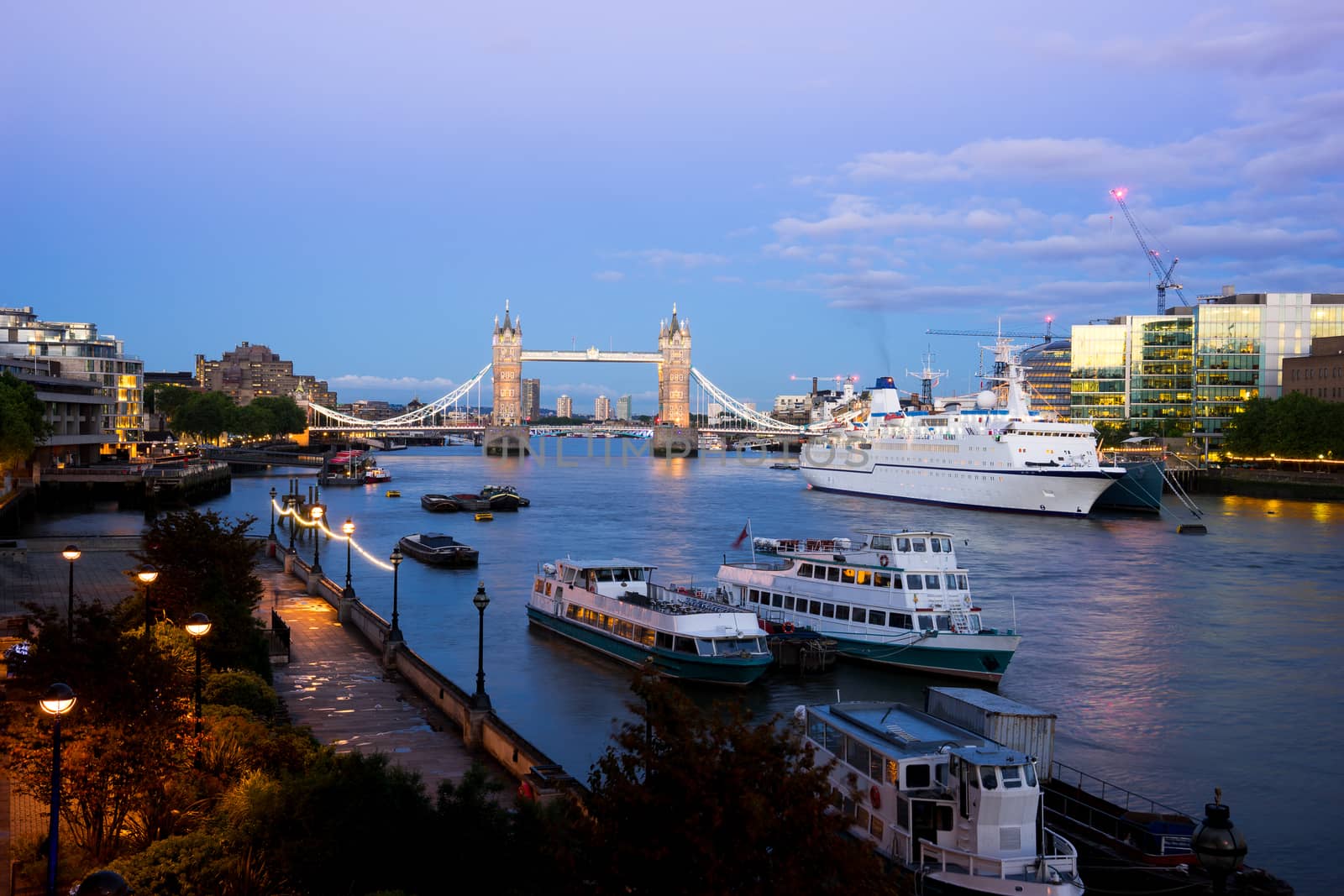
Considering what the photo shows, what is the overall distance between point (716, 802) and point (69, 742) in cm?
705

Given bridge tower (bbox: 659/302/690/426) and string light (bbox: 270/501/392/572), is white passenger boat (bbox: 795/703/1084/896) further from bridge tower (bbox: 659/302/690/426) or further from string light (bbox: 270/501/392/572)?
bridge tower (bbox: 659/302/690/426)

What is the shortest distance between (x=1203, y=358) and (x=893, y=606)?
95090 millimetres

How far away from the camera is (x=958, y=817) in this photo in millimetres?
13414

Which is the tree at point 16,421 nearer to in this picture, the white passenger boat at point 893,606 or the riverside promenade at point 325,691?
the riverside promenade at point 325,691

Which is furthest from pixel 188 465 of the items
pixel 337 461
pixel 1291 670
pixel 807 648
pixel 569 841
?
→ pixel 569 841

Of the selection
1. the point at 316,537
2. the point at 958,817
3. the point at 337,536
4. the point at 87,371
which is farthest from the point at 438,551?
the point at 87,371

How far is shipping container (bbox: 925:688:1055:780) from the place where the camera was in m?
16.6

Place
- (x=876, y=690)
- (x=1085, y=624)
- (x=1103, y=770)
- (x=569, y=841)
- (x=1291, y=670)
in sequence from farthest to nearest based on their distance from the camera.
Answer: (x=1085, y=624) < (x=1291, y=670) < (x=876, y=690) < (x=1103, y=770) < (x=569, y=841)

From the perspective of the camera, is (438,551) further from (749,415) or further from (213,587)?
(749,415)

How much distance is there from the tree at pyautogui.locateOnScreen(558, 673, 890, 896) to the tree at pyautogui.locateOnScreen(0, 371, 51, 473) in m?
53.6

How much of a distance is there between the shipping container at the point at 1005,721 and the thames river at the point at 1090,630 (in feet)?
9.79

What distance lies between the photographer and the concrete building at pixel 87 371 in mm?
85812

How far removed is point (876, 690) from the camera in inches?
991

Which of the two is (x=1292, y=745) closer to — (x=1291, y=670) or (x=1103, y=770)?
(x=1103, y=770)
